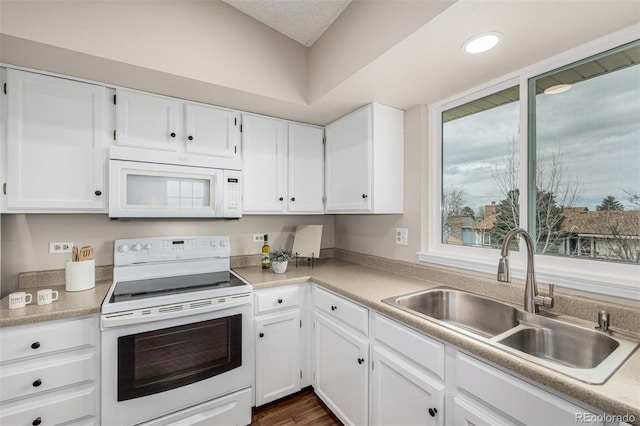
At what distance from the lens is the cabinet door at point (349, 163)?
205 centimetres

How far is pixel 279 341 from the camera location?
197 centimetres

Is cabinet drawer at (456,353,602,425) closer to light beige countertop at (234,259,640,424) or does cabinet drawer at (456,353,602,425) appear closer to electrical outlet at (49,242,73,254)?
light beige countertop at (234,259,640,424)

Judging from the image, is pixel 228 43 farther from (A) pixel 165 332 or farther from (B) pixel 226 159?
(A) pixel 165 332

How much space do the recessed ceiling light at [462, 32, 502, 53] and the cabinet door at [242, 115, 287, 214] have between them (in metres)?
1.46

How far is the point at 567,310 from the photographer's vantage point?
1292 mm

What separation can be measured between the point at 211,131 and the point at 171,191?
53cm

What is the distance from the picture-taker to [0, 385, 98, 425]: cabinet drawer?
1.32m

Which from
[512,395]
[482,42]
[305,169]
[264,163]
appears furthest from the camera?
[305,169]

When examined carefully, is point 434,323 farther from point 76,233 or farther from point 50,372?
point 76,233

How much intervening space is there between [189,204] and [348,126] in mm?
1332

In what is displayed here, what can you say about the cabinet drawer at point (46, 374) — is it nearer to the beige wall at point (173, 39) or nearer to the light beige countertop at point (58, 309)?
the light beige countertop at point (58, 309)

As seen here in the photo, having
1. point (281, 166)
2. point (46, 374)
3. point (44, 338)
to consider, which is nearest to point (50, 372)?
point (46, 374)

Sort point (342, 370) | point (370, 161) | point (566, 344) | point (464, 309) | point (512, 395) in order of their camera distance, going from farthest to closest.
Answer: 1. point (370, 161)
2. point (342, 370)
3. point (464, 309)
4. point (566, 344)
5. point (512, 395)

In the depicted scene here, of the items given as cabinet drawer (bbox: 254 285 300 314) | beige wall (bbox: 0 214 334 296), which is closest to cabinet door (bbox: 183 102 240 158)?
beige wall (bbox: 0 214 334 296)
